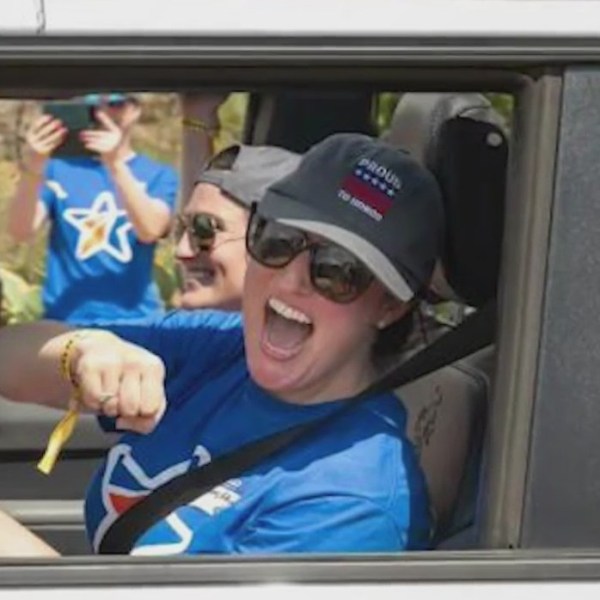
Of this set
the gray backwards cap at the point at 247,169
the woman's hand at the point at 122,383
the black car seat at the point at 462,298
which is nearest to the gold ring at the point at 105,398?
the woman's hand at the point at 122,383

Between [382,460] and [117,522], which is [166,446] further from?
[382,460]

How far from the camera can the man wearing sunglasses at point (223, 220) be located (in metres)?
2.98

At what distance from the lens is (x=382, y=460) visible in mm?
2246

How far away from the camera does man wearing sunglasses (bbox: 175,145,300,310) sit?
298 cm

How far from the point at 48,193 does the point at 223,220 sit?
88.7 inches

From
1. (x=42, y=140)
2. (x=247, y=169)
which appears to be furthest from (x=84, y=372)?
(x=42, y=140)

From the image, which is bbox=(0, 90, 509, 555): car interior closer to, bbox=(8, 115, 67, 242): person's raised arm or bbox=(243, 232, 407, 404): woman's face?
bbox=(243, 232, 407, 404): woman's face

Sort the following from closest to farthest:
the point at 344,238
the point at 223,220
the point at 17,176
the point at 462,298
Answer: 1. the point at 344,238
2. the point at 462,298
3. the point at 223,220
4. the point at 17,176

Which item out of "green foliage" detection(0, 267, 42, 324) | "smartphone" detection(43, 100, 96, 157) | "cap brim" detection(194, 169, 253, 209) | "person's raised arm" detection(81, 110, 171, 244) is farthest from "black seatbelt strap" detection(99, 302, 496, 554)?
"smartphone" detection(43, 100, 96, 157)

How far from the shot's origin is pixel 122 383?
2.25m

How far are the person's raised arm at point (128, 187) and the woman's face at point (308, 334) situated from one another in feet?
9.01

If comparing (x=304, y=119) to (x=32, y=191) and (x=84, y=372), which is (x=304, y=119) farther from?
(x=32, y=191)

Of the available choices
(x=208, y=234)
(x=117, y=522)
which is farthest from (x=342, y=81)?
(x=208, y=234)

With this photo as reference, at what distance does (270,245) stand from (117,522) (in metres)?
0.43
